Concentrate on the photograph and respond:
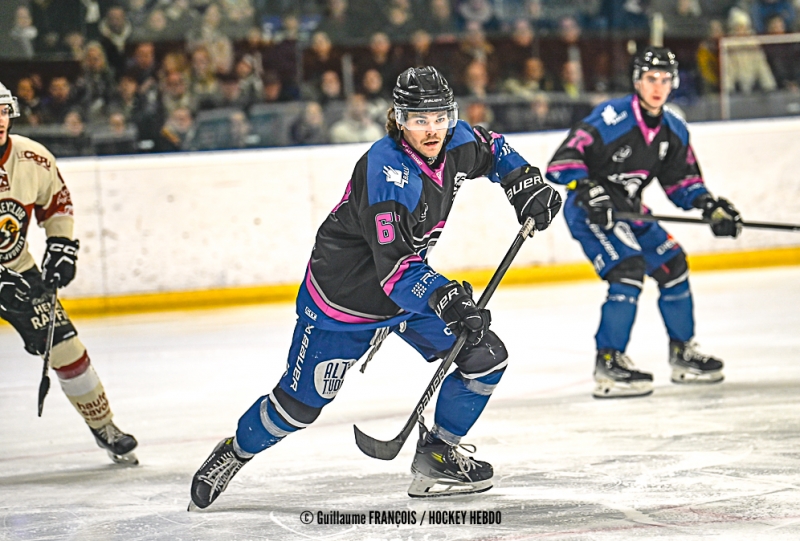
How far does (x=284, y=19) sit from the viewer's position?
7.70m

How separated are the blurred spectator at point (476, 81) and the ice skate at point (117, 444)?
15.4 feet

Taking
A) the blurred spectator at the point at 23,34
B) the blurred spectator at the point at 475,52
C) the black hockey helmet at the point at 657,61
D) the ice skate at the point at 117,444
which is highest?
the blurred spectator at the point at 23,34

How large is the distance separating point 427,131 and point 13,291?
5.12 ft

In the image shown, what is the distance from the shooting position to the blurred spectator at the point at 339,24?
7.79 metres

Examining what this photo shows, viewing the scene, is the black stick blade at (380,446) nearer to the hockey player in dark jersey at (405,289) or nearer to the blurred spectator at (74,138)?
the hockey player in dark jersey at (405,289)

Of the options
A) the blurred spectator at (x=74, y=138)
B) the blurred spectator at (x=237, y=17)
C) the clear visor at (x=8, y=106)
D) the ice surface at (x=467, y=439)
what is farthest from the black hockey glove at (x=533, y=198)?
the blurred spectator at (x=237, y=17)

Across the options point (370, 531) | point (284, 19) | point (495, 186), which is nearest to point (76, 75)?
point (284, 19)

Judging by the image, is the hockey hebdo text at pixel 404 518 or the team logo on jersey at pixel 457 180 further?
the team logo on jersey at pixel 457 180

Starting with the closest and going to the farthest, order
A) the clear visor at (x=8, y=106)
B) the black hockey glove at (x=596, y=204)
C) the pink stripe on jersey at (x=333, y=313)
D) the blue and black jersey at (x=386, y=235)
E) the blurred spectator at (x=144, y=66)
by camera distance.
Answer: the blue and black jersey at (x=386, y=235)
the pink stripe on jersey at (x=333, y=313)
the clear visor at (x=8, y=106)
the black hockey glove at (x=596, y=204)
the blurred spectator at (x=144, y=66)

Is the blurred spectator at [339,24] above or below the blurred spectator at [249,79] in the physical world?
above

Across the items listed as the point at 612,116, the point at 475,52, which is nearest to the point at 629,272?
the point at 612,116

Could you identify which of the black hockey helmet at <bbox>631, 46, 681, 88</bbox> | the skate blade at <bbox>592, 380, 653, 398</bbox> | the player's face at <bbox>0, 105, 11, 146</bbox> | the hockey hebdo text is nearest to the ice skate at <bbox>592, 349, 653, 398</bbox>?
the skate blade at <bbox>592, 380, 653, 398</bbox>

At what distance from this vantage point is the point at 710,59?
8102 millimetres

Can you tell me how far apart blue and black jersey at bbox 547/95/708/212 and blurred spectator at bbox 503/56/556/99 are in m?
3.26
